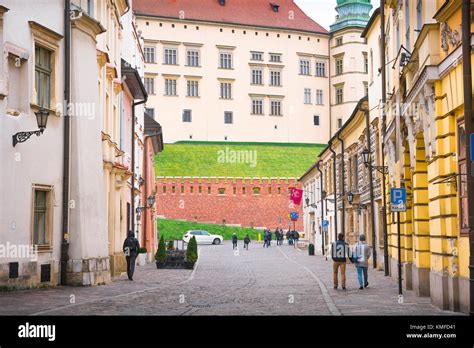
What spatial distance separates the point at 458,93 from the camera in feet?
44.3

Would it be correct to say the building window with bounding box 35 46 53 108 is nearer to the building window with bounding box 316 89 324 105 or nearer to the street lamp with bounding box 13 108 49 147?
the street lamp with bounding box 13 108 49 147

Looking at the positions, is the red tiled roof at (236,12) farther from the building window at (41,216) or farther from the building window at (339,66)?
the building window at (41,216)

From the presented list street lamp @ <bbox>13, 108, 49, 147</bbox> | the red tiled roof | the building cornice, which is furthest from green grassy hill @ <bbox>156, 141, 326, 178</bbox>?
street lamp @ <bbox>13, 108, 49, 147</bbox>

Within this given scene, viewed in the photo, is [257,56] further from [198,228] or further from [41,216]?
[41,216]

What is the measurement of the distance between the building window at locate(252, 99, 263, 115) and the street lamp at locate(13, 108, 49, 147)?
8447 centimetres

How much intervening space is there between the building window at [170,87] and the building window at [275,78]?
13.1 meters

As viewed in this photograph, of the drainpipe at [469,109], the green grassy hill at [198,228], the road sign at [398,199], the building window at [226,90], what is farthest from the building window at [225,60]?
the drainpipe at [469,109]

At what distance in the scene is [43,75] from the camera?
65.0 ft

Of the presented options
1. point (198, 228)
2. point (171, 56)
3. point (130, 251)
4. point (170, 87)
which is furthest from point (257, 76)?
point (130, 251)

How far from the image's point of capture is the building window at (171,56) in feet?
313

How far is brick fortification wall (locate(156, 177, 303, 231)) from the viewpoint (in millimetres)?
80938

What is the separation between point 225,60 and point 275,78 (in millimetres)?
7517

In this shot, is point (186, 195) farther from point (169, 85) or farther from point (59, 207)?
point (59, 207)
